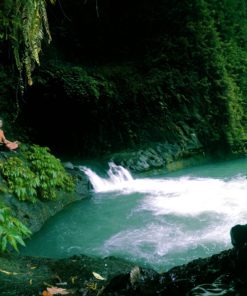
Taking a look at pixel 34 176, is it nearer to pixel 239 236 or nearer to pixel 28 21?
pixel 28 21

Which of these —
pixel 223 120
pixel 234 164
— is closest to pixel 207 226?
pixel 234 164

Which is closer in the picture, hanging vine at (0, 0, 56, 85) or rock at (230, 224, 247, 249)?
rock at (230, 224, 247, 249)

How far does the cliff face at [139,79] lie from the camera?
13.0m

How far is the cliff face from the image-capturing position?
42.6ft

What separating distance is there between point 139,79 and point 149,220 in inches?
296

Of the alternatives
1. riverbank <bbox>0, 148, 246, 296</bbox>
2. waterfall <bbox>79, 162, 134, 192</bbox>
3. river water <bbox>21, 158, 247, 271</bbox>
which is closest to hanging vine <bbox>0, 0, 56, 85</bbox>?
riverbank <bbox>0, 148, 246, 296</bbox>

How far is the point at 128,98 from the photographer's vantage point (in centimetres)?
1370

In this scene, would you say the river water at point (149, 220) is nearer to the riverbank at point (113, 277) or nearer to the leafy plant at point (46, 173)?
the leafy plant at point (46, 173)

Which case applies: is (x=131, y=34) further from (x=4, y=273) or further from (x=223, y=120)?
(x=4, y=273)

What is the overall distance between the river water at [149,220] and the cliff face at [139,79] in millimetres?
2157

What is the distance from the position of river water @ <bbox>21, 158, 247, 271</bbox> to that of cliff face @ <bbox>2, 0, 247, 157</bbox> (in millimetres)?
2157

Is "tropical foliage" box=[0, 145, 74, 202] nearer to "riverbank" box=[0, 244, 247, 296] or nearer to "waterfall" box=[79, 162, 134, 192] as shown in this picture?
"waterfall" box=[79, 162, 134, 192]

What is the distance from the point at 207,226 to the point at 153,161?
5.70 meters

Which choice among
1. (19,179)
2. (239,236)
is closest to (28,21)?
(239,236)
